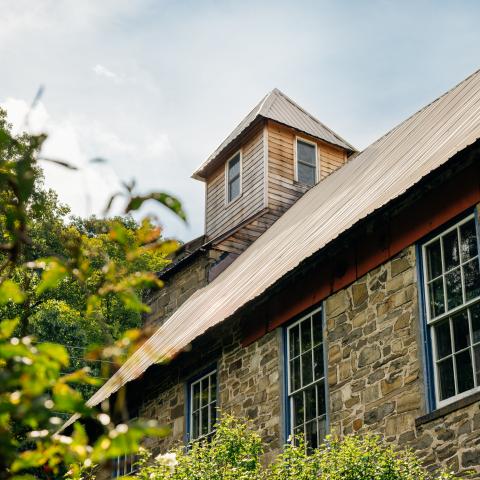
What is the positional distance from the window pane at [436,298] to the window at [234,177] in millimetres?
14412

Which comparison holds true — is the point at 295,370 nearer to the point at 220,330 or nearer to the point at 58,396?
the point at 220,330

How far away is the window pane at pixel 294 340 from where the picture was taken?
11.2m

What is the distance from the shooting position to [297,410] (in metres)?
10.8

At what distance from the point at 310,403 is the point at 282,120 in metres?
13.7

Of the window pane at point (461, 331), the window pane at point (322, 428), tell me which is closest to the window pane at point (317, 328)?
the window pane at point (322, 428)

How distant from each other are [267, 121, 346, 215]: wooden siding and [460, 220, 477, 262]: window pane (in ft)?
42.1

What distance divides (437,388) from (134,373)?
21.0 feet

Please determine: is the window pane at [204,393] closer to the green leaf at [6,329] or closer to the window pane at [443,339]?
the window pane at [443,339]

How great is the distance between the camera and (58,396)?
89.7 inches

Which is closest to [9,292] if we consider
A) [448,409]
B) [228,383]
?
[448,409]

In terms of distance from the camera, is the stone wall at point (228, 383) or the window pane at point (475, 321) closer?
the window pane at point (475, 321)

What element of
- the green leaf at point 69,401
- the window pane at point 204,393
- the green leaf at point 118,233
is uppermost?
the window pane at point 204,393

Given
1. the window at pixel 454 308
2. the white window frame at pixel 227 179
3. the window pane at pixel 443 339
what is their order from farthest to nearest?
the white window frame at pixel 227 179
the window pane at pixel 443 339
the window at pixel 454 308

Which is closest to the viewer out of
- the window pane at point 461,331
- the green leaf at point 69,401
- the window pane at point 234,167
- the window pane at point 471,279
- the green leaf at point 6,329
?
the green leaf at point 69,401
